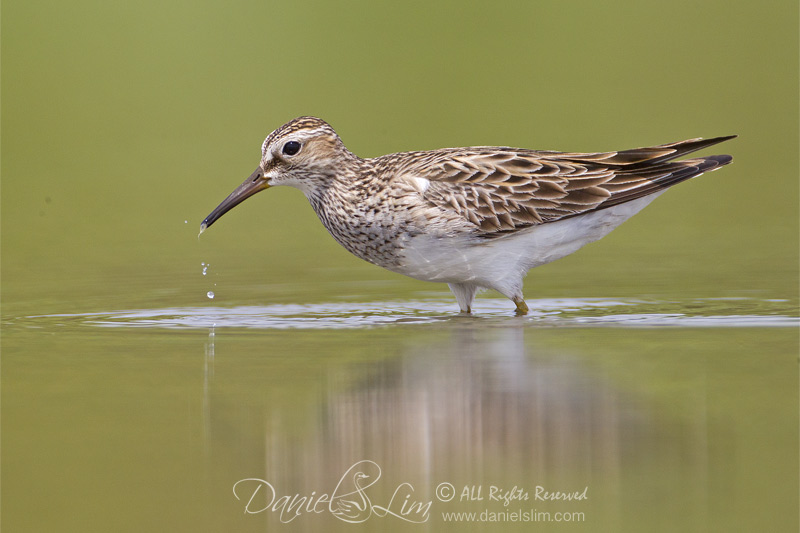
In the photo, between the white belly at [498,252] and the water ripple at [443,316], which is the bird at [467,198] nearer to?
the white belly at [498,252]

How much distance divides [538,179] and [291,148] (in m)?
2.55

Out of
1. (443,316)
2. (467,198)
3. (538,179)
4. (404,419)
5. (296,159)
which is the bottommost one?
(404,419)

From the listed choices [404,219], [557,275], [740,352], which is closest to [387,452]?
[740,352]

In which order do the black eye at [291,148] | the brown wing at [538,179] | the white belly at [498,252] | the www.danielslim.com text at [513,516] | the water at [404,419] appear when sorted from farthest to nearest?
1. the black eye at [291,148]
2. the brown wing at [538,179]
3. the white belly at [498,252]
4. the water at [404,419]
5. the www.danielslim.com text at [513,516]

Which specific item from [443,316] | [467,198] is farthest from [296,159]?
[443,316]

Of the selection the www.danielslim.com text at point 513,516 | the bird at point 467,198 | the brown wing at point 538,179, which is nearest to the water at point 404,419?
the www.danielslim.com text at point 513,516

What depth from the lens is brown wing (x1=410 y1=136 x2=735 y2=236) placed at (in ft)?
41.3

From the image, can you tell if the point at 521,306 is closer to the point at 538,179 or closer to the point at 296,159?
the point at 538,179

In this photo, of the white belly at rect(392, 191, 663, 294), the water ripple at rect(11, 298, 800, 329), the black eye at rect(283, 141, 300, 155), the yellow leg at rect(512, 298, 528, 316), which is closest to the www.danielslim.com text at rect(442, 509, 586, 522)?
the water ripple at rect(11, 298, 800, 329)

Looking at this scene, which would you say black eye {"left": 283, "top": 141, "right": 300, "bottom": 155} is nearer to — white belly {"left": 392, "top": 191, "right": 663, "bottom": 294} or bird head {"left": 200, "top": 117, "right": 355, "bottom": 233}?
bird head {"left": 200, "top": 117, "right": 355, "bottom": 233}

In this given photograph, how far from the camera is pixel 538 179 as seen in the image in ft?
42.7

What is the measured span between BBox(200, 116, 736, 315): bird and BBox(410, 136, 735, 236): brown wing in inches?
0.4

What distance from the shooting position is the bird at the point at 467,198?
12359mm

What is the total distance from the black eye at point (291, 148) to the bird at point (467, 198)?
0.01 meters
